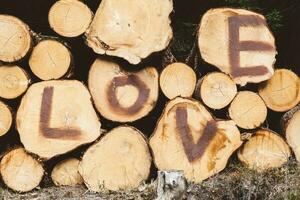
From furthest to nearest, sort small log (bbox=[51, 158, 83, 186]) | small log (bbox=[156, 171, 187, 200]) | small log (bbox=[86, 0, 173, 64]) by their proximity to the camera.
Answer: small log (bbox=[51, 158, 83, 186]) → small log (bbox=[86, 0, 173, 64]) → small log (bbox=[156, 171, 187, 200])

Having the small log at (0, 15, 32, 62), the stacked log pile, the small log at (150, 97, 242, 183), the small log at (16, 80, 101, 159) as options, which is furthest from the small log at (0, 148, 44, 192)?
the small log at (150, 97, 242, 183)

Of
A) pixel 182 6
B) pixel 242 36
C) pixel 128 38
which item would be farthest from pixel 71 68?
pixel 182 6

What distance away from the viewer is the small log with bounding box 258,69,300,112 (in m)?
4.73

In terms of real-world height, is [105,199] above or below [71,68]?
below

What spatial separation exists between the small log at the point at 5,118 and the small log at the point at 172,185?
59.4 inches

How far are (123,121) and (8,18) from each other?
1217 mm

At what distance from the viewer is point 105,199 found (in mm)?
4285

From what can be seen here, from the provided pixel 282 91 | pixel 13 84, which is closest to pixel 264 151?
pixel 282 91

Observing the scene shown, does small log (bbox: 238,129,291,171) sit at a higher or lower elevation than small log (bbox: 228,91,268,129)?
lower

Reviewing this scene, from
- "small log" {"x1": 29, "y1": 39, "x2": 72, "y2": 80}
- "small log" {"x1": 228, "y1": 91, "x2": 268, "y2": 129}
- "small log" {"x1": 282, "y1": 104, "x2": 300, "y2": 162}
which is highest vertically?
"small log" {"x1": 29, "y1": 39, "x2": 72, "y2": 80}

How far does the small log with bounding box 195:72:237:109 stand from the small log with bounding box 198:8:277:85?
113 millimetres

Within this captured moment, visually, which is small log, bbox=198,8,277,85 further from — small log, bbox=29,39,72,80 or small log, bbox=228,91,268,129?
small log, bbox=29,39,72,80

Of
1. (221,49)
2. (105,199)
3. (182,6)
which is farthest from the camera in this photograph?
(182,6)

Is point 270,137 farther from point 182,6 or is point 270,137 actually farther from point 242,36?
point 182,6
